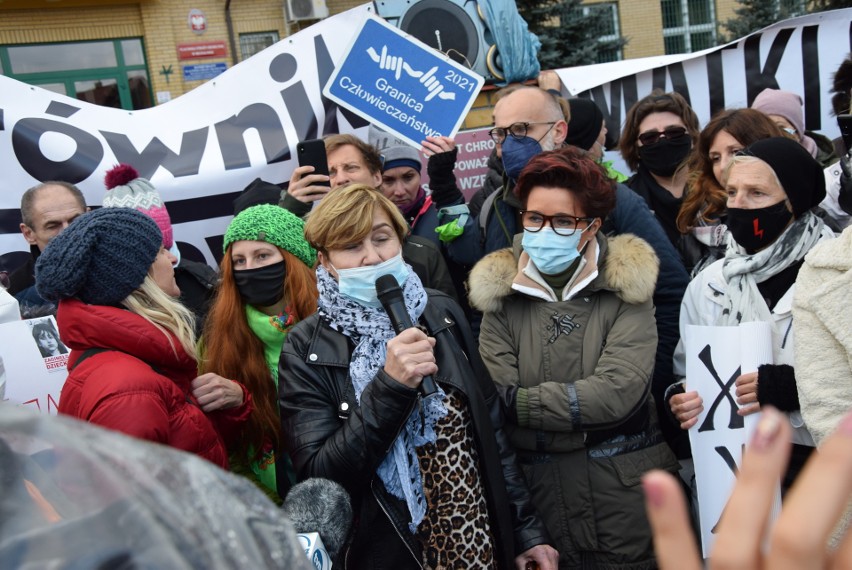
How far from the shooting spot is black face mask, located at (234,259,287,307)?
9.34 ft

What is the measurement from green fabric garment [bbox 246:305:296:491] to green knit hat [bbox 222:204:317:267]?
0.27 m

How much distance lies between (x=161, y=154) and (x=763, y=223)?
3.37 metres

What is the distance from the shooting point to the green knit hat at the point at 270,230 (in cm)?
288

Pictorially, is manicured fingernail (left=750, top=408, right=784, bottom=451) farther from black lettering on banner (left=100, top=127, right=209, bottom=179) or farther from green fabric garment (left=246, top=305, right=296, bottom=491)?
black lettering on banner (left=100, top=127, right=209, bottom=179)

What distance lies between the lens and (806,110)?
5.56 meters

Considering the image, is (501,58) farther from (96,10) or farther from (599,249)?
(96,10)

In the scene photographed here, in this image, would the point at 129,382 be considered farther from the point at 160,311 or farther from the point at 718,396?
the point at 718,396

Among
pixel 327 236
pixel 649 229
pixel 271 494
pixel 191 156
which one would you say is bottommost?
pixel 271 494

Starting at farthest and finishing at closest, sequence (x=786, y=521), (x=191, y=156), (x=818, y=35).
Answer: (x=818, y=35), (x=191, y=156), (x=786, y=521)

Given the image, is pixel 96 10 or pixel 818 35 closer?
pixel 818 35

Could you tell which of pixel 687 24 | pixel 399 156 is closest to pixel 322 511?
pixel 399 156

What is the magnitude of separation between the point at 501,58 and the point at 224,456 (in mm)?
4489

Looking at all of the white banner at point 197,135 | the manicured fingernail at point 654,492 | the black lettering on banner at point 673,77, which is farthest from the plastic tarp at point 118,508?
the black lettering on banner at point 673,77

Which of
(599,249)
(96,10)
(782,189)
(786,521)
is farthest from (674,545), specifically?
(96,10)
